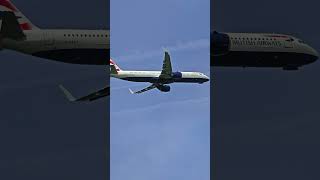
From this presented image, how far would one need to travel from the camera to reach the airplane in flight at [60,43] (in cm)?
5675

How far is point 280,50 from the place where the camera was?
63125 millimetres

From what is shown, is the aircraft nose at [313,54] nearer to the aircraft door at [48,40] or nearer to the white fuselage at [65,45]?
Result: the white fuselage at [65,45]

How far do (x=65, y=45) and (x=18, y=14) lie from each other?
15.8ft

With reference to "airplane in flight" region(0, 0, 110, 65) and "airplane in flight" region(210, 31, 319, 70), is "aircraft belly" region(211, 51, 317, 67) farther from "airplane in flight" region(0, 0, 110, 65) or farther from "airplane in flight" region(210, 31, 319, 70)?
"airplane in flight" region(0, 0, 110, 65)

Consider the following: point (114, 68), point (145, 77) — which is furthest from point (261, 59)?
point (114, 68)

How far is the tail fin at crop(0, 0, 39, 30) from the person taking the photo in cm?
5950

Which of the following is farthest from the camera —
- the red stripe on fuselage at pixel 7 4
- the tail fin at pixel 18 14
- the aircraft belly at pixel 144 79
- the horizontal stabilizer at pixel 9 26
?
the red stripe on fuselage at pixel 7 4

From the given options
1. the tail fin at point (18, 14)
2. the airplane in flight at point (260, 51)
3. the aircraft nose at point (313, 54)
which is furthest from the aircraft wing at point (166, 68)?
the aircraft nose at point (313, 54)

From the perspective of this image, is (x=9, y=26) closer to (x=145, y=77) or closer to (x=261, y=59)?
(x=145, y=77)

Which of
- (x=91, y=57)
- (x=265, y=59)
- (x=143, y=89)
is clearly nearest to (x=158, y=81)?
(x=143, y=89)

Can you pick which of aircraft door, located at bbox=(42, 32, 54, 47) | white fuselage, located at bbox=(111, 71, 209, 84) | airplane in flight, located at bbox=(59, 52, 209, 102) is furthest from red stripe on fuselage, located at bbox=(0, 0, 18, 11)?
white fuselage, located at bbox=(111, 71, 209, 84)

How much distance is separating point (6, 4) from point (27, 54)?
16.3 feet

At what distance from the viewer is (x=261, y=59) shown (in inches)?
2436

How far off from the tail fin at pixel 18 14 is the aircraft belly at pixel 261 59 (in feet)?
42.8
